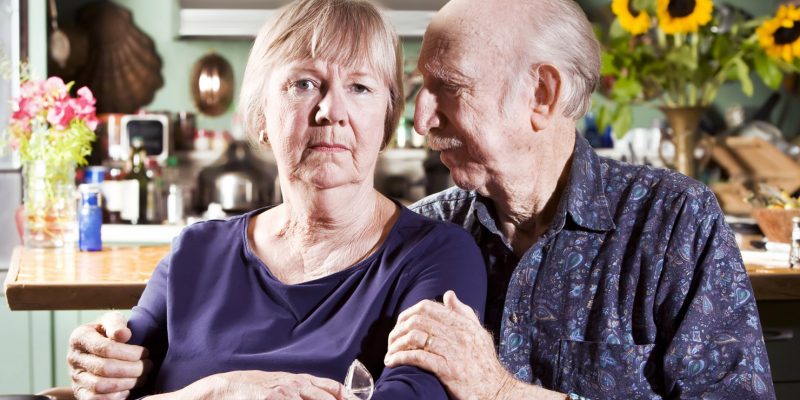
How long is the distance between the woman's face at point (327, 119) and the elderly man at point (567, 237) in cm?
13

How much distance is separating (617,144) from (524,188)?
3722mm

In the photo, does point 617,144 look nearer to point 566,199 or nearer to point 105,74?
point 105,74

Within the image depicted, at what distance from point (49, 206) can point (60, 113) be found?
32 centimetres

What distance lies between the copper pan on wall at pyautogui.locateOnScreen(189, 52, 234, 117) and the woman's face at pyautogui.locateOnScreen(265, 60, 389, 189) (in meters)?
3.75

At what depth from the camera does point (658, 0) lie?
3545 millimetres

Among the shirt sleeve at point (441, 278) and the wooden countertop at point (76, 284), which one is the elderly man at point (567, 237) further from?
the wooden countertop at point (76, 284)

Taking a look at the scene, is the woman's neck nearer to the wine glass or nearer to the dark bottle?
the wine glass

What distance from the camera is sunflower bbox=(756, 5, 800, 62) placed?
11.6ft

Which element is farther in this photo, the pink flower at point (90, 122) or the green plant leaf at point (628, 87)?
the green plant leaf at point (628, 87)

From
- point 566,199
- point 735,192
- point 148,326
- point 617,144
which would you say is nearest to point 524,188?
point 566,199

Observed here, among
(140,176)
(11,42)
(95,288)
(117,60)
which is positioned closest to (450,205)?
(95,288)

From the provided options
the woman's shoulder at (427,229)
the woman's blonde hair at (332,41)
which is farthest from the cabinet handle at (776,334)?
the woman's blonde hair at (332,41)

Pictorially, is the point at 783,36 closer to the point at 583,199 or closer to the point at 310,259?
the point at 583,199

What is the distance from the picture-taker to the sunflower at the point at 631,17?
12.0ft
